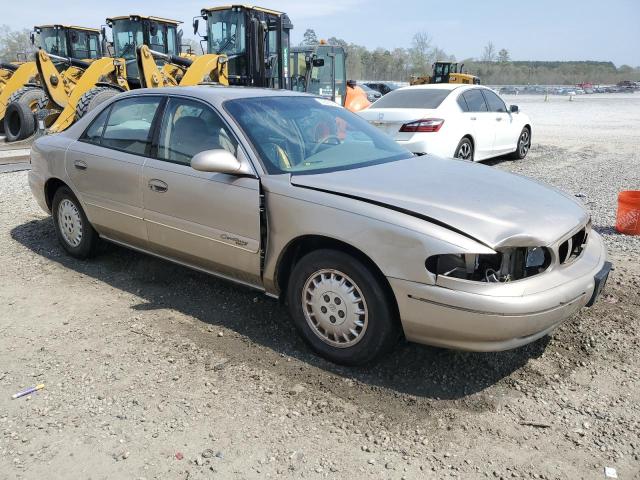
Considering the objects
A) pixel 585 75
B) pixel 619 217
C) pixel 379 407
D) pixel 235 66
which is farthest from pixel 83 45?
pixel 585 75

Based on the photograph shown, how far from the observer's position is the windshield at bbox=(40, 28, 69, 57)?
17.4 m

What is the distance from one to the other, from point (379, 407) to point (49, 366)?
6.72 feet

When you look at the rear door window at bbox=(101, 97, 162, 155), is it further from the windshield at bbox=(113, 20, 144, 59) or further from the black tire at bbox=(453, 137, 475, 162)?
the windshield at bbox=(113, 20, 144, 59)

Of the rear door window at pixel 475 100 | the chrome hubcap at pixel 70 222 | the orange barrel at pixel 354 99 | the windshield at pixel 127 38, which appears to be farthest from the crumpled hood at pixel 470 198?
the windshield at pixel 127 38

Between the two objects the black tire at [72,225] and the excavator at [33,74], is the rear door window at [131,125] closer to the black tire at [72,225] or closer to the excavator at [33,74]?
the black tire at [72,225]

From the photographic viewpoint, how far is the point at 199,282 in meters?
4.72

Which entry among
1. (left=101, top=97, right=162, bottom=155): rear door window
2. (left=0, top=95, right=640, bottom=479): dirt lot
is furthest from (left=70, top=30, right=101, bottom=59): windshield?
(left=0, top=95, right=640, bottom=479): dirt lot

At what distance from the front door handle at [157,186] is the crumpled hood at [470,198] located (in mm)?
1135

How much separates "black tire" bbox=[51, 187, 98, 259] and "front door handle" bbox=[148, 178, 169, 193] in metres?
1.18

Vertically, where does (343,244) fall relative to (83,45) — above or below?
below

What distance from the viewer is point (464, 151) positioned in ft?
30.3

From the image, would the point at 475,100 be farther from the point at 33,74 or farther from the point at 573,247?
the point at 33,74

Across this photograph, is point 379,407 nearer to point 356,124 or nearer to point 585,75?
point 356,124

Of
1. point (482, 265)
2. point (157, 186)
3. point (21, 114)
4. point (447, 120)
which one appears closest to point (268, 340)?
point (157, 186)
